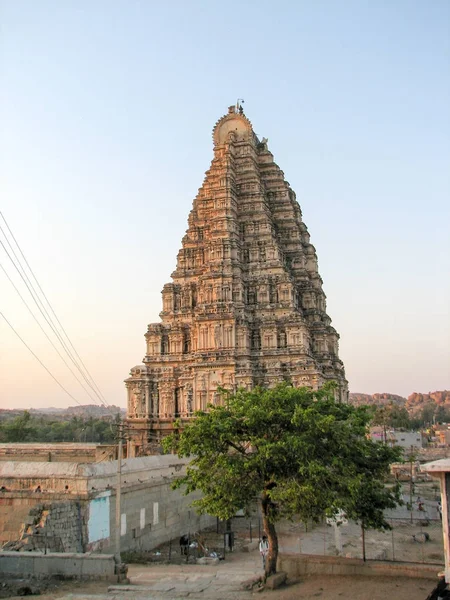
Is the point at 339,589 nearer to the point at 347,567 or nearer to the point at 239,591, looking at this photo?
the point at 347,567

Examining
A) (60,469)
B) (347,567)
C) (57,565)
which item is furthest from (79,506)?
(347,567)

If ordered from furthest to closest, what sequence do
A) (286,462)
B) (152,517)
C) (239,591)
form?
(152,517) < (286,462) < (239,591)

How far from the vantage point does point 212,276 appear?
50.7m

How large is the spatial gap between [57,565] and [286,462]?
295 inches

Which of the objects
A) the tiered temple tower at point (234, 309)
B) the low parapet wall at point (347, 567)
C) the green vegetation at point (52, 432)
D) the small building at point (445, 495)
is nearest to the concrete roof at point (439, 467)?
the small building at point (445, 495)

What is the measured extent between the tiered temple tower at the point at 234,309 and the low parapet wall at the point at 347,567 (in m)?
27.7

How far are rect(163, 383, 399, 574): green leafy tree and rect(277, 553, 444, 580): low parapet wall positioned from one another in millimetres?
587

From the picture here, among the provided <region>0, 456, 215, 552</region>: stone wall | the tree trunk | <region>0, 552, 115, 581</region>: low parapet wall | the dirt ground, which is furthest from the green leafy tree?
<region>0, 456, 215, 552</region>: stone wall

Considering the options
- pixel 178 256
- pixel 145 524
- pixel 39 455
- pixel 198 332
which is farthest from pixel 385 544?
pixel 178 256

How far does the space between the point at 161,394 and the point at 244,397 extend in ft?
101

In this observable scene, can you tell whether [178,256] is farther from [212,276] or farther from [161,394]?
[161,394]

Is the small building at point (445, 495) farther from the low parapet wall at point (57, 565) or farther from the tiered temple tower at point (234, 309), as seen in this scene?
the tiered temple tower at point (234, 309)

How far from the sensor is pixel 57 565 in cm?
1756

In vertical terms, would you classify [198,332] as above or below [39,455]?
above
